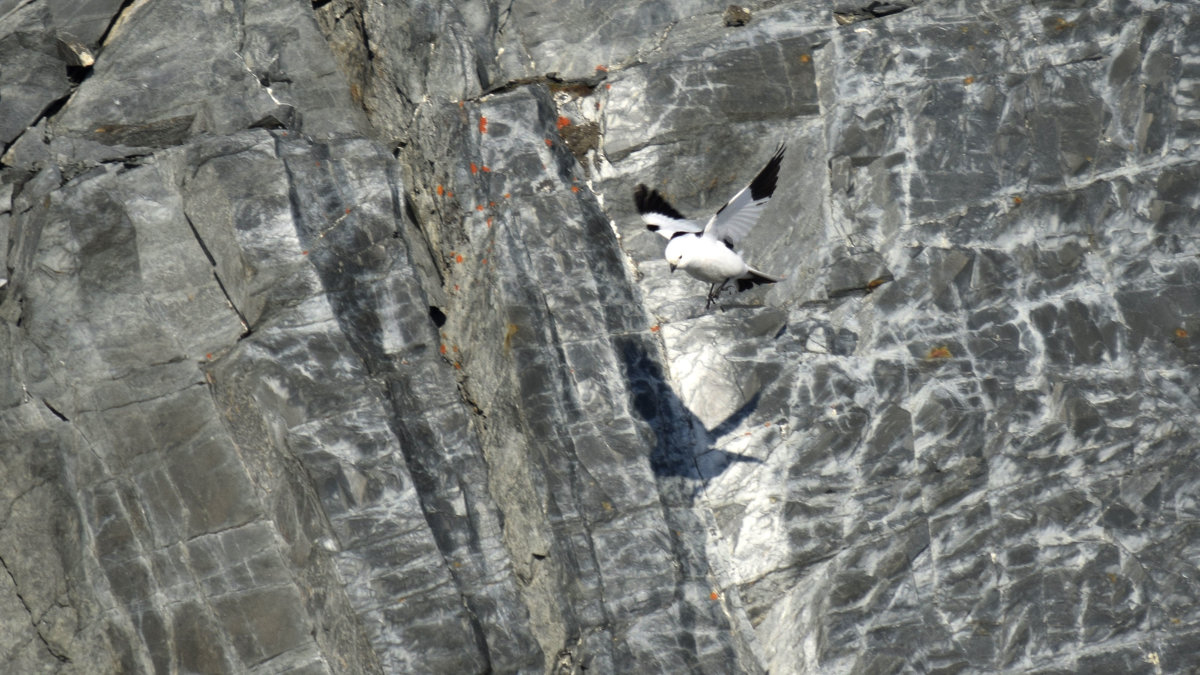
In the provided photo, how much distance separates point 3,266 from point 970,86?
8.04 m

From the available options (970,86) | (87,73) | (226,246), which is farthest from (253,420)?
(970,86)

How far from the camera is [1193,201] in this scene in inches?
374

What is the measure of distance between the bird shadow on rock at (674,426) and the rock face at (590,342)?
0.12 feet

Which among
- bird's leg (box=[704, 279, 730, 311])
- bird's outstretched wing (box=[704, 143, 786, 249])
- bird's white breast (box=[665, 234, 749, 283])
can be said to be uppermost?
bird's outstretched wing (box=[704, 143, 786, 249])

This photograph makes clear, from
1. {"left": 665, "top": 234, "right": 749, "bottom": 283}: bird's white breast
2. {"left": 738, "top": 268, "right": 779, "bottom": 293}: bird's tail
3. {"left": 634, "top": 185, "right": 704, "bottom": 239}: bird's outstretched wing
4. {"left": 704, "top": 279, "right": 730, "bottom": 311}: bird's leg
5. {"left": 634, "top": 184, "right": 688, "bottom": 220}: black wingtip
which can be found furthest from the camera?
{"left": 704, "top": 279, "right": 730, "bottom": 311}: bird's leg

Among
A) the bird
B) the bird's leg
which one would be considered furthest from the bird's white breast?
the bird's leg

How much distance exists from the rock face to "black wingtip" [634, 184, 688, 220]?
492mm

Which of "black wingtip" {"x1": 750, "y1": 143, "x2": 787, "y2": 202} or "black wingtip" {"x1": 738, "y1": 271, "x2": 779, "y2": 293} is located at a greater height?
"black wingtip" {"x1": 750, "y1": 143, "x2": 787, "y2": 202}

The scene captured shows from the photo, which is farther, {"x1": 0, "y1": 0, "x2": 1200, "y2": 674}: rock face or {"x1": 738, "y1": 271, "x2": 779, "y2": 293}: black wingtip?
{"x1": 738, "y1": 271, "x2": 779, "y2": 293}: black wingtip

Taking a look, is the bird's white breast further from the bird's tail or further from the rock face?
the rock face

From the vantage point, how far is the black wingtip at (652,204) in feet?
29.8

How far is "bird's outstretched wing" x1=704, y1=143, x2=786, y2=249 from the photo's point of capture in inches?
A: 340

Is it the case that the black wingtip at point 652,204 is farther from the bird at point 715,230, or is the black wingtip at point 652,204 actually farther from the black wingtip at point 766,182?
the black wingtip at point 766,182

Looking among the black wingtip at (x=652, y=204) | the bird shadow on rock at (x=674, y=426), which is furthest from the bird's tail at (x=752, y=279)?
the bird shadow on rock at (x=674, y=426)
